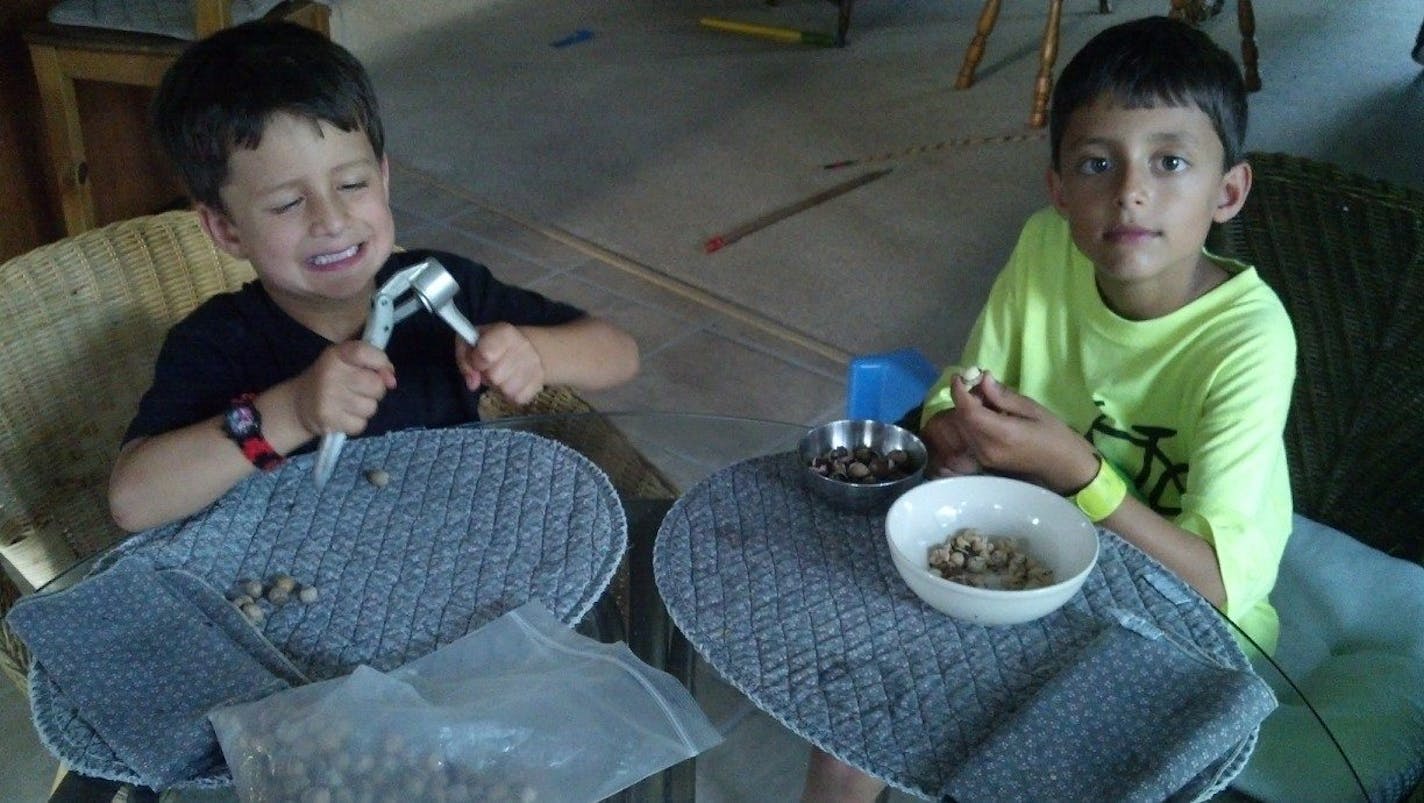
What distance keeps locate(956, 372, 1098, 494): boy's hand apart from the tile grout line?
5.07 ft

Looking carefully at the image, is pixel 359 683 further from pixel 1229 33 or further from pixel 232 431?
pixel 1229 33

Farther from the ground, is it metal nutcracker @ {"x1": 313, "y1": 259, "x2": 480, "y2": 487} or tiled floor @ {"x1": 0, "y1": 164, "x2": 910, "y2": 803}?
metal nutcracker @ {"x1": 313, "y1": 259, "x2": 480, "y2": 487}

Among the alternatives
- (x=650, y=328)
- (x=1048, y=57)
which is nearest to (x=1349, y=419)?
(x=650, y=328)

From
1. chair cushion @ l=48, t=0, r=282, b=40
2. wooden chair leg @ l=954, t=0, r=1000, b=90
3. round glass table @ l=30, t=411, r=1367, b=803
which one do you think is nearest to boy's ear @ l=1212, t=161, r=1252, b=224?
round glass table @ l=30, t=411, r=1367, b=803

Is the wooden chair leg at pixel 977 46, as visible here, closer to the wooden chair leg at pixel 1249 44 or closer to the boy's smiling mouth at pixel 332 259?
the wooden chair leg at pixel 1249 44

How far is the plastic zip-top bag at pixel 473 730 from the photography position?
792 mm

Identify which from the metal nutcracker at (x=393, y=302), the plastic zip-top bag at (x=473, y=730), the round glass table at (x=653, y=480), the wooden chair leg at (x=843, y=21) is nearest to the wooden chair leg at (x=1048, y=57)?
the wooden chair leg at (x=843, y=21)

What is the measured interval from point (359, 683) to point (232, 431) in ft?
1.12

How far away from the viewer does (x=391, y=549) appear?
101 cm

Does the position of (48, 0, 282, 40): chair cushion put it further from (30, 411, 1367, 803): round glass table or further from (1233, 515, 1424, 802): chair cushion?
(1233, 515, 1424, 802): chair cushion

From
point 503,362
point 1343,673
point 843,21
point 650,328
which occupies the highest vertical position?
point 503,362

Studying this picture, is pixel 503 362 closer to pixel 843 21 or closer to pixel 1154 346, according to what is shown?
pixel 1154 346

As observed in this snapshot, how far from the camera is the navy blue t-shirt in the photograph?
1224 mm

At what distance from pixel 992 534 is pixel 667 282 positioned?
1.96m
